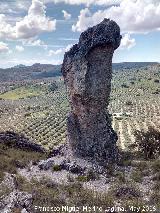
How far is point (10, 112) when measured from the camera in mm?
162375

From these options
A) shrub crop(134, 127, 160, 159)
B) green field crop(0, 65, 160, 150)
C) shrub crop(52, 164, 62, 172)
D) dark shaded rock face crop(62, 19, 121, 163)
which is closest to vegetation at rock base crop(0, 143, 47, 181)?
shrub crop(52, 164, 62, 172)

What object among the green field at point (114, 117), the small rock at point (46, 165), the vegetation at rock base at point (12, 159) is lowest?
the green field at point (114, 117)

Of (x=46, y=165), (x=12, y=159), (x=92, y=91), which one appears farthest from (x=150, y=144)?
(x=12, y=159)

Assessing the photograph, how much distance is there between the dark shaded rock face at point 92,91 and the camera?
28156mm

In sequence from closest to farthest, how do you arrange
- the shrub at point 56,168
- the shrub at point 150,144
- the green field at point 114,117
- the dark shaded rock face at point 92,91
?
the shrub at point 56,168, the dark shaded rock face at point 92,91, the shrub at point 150,144, the green field at point 114,117

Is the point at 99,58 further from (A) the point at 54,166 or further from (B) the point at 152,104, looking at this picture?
(B) the point at 152,104

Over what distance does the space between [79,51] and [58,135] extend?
214 feet

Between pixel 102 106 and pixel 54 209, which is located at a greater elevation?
pixel 102 106

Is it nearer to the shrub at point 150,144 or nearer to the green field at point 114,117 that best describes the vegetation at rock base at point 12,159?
the shrub at point 150,144

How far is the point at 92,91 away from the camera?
1105 inches

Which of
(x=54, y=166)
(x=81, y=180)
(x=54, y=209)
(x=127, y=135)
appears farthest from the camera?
(x=127, y=135)

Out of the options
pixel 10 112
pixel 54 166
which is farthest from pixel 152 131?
pixel 10 112

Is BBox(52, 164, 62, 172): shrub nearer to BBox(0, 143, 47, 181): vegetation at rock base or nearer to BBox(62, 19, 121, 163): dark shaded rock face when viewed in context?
BBox(62, 19, 121, 163): dark shaded rock face

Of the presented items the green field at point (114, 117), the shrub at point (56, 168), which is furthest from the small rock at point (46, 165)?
the green field at point (114, 117)
